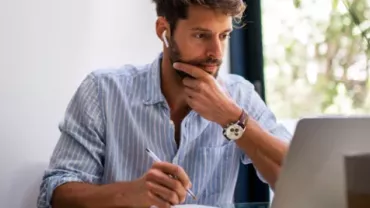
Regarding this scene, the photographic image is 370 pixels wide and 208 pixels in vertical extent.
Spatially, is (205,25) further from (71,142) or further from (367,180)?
(367,180)

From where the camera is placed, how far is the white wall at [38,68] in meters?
1.66

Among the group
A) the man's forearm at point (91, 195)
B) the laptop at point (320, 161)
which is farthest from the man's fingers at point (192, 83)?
the laptop at point (320, 161)

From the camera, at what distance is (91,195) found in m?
1.27

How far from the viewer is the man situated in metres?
1.46

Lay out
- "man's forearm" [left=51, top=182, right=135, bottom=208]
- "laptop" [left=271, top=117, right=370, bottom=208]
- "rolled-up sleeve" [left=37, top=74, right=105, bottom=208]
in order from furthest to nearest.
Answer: "rolled-up sleeve" [left=37, top=74, right=105, bottom=208], "man's forearm" [left=51, top=182, right=135, bottom=208], "laptop" [left=271, top=117, right=370, bottom=208]

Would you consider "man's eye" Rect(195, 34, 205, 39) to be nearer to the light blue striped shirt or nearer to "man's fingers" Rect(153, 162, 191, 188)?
the light blue striped shirt

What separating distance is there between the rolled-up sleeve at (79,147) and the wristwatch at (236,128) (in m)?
0.33

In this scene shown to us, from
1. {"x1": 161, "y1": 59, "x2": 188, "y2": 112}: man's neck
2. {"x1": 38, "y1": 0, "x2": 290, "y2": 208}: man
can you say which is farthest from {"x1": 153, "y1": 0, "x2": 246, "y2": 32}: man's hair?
{"x1": 161, "y1": 59, "x2": 188, "y2": 112}: man's neck

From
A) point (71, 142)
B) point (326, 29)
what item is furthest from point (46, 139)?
point (326, 29)

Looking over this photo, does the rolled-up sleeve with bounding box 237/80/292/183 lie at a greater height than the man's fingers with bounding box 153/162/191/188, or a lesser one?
lesser

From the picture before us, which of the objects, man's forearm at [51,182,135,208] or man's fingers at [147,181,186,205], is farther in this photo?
man's forearm at [51,182,135,208]

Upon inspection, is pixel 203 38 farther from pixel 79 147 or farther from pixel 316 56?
pixel 316 56

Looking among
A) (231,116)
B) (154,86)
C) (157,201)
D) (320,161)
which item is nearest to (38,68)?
(154,86)

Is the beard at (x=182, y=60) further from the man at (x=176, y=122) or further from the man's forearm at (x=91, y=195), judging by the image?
the man's forearm at (x=91, y=195)
